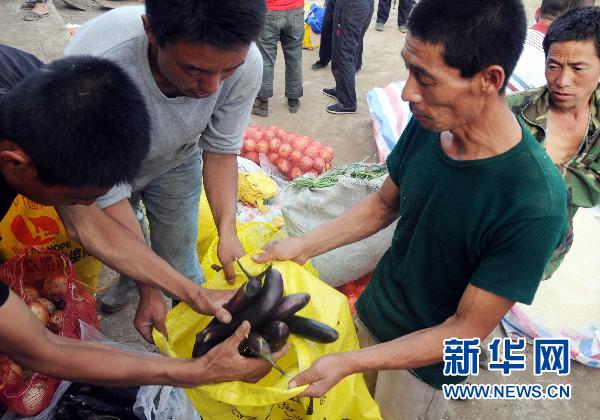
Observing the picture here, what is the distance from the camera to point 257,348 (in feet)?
6.04

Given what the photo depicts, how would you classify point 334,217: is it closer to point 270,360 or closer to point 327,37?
point 270,360

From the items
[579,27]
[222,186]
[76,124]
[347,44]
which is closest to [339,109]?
[347,44]

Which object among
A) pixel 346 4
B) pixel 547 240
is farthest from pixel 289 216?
pixel 346 4

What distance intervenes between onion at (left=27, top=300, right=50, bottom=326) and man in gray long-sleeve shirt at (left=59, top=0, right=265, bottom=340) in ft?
1.98

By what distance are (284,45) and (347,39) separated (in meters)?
0.79

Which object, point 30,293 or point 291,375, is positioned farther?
point 30,293

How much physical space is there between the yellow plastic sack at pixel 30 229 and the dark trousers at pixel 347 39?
4421 mm

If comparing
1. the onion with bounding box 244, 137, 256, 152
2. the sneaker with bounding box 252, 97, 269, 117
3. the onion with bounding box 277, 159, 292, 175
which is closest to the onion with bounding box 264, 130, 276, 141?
the onion with bounding box 244, 137, 256, 152

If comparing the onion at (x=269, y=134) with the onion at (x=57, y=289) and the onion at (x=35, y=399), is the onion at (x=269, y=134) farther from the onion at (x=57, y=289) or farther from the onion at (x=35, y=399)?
the onion at (x=35, y=399)

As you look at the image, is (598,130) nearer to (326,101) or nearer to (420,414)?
(420,414)

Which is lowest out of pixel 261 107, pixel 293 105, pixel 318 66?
pixel 318 66

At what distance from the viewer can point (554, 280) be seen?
4039 millimetres

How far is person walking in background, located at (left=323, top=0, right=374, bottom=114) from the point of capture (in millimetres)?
6324

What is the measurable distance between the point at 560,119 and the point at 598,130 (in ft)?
0.66
